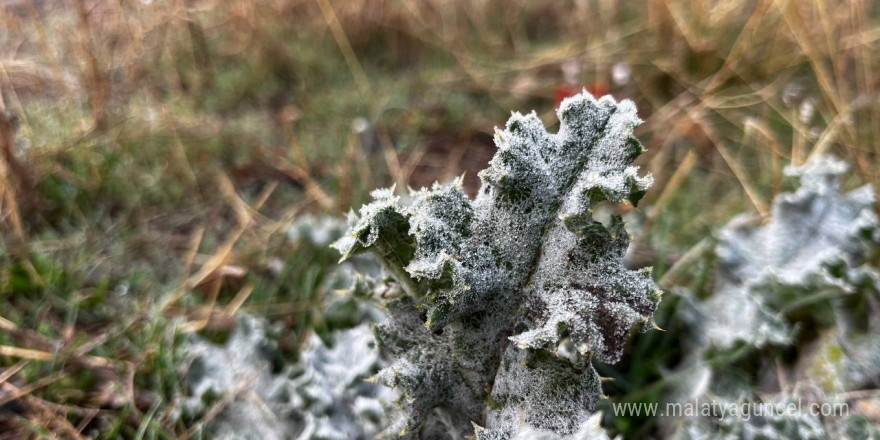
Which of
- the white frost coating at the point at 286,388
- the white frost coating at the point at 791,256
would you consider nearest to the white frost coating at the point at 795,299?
the white frost coating at the point at 791,256

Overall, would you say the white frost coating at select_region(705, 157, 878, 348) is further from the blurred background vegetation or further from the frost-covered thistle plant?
the frost-covered thistle plant

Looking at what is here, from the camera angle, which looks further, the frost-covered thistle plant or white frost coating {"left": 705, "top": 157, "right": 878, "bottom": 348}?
white frost coating {"left": 705, "top": 157, "right": 878, "bottom": 348}

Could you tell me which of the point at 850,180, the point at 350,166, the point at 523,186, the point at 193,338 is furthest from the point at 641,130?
the point at 193,338

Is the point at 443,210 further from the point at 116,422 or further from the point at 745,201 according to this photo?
the point at 745,201

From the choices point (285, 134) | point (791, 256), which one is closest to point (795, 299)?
point (791, 256)

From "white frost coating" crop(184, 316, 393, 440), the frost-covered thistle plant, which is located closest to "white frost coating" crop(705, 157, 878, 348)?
the frost-covered thistle plant
